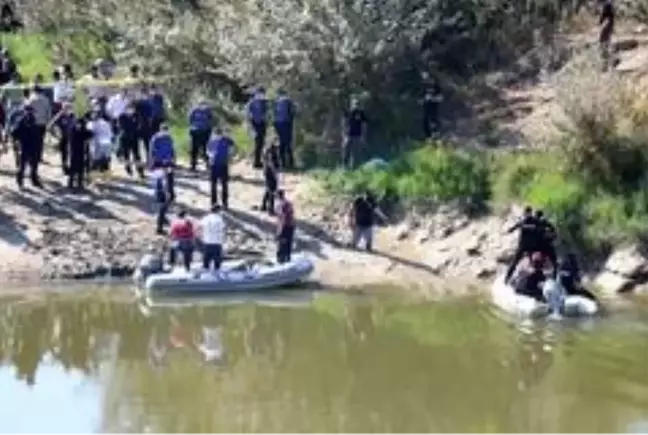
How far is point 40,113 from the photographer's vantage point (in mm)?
31109

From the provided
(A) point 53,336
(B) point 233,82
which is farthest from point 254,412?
(B) point 233,82

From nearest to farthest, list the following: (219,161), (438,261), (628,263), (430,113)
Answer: (628,263)
(438,261)
(219,161)
(430,113)

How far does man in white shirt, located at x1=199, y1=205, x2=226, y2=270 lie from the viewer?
27.7m

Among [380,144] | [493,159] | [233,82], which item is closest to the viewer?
[493,159]

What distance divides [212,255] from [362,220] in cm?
311

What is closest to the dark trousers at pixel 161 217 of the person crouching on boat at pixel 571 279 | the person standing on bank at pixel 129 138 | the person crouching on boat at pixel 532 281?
the person standing on bank at pixel 129 138

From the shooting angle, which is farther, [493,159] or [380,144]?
[380,144]

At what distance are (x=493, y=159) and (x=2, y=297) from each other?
911 cm

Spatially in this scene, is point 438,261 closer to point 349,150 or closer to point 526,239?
point 526,239

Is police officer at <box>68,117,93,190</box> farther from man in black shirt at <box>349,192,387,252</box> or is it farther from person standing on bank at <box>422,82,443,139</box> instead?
person standing on bank at <box>422,82,443,139</box>

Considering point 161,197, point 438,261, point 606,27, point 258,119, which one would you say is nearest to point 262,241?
point 161,197

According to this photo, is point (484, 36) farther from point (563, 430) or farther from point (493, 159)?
point (563, 430)

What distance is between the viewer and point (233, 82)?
35.8 m

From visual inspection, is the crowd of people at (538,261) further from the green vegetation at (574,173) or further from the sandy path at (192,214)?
the sandy path at (192,214)
